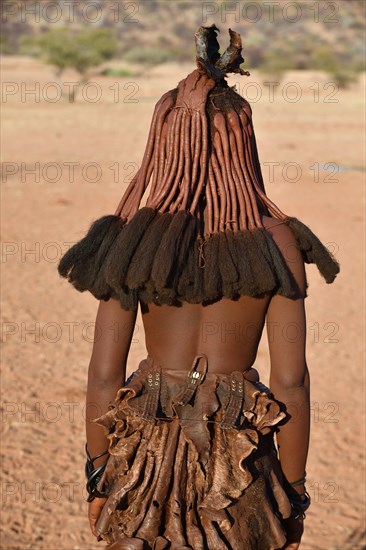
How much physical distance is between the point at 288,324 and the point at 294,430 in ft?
1.09

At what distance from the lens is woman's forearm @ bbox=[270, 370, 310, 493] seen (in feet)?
8.57

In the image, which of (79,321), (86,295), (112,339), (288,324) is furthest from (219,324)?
→ (86,295)

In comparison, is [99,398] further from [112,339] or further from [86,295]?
[86,295]

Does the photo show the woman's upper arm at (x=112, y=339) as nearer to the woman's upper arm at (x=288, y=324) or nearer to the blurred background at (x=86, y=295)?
the blurred background at (x=86, y=295)

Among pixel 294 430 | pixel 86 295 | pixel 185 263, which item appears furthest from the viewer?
pixel 86 295

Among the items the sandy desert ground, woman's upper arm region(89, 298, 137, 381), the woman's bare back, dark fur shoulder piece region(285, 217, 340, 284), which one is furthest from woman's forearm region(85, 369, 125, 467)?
the sandy desert ground

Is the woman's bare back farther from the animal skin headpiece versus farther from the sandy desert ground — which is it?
the sandy desert ground

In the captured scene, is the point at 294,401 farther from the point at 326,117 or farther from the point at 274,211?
the point at 326,117

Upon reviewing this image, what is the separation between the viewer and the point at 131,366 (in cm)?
722

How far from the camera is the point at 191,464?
248 cm

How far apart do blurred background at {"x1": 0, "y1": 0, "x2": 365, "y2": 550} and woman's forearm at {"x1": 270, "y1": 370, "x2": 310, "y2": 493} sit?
0.30m

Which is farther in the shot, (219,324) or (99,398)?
(99,398)

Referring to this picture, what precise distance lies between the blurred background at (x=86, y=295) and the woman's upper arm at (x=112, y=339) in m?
0.28

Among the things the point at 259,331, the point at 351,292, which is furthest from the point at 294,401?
the point at 351,292
